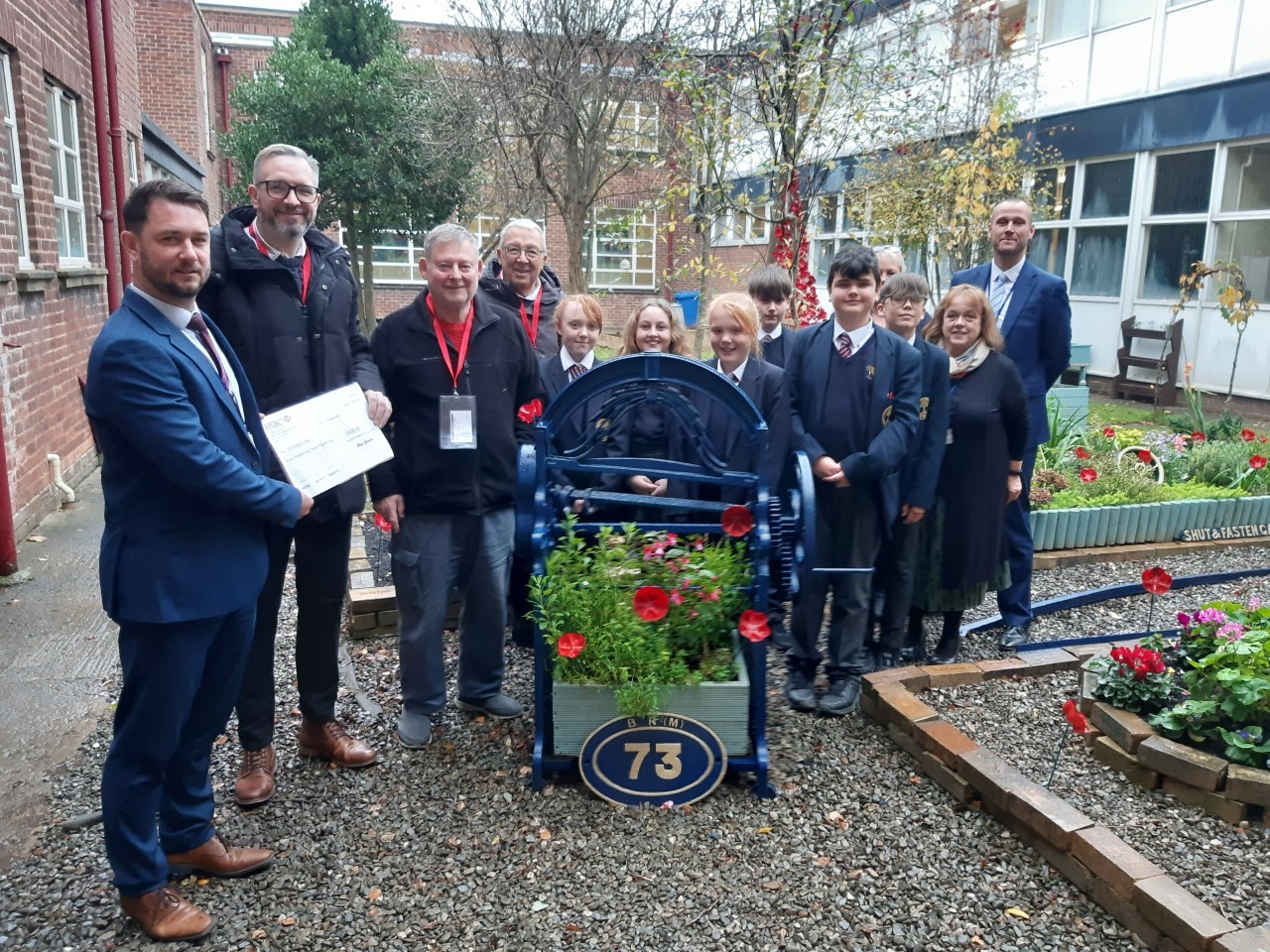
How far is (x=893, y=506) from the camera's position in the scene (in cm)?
395

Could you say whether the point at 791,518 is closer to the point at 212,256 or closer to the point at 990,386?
the point at 990,386

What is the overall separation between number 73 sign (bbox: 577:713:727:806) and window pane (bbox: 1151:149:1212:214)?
12921 mm

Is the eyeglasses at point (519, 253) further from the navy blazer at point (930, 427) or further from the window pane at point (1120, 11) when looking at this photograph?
the window pane at point (1120, 11)

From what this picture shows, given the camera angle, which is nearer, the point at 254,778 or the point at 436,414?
the point at 254,778

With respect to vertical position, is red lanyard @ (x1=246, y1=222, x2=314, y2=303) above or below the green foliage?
above

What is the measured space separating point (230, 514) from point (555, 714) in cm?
129

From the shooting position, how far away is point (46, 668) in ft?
14.5

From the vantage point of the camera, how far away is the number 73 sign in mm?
3199

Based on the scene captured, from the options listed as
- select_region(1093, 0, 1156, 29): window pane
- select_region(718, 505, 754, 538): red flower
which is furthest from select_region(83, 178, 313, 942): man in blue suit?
select_region(1093, 0, 1156, 29): window pane

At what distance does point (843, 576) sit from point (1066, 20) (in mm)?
14716

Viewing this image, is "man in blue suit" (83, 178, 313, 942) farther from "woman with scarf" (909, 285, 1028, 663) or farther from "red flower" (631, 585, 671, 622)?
"woman with scarf" (909, 285, 1028, 663)

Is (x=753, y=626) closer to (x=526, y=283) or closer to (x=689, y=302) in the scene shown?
(x=526, y=283)

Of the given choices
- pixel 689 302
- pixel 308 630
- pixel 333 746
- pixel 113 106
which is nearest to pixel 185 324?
pixel 308 630

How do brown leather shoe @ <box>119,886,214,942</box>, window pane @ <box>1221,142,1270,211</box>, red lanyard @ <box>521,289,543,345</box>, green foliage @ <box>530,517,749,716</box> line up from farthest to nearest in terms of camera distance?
1. window pane @ <box>1221,142,1270,211</box>
2. red lanyard @ <box>521,289,543,345</box>
3. green foliage @ <box>530,517,749,716</box>
4. brown leather shoe @ <box>119,886,214,942</box>
